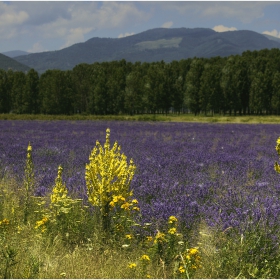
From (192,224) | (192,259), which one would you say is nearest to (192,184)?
(192,224)

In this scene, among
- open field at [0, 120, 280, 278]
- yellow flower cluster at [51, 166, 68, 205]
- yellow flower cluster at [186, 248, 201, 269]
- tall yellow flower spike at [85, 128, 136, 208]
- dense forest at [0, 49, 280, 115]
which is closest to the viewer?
yellow flower cluster at [186, 248, 201, 269]

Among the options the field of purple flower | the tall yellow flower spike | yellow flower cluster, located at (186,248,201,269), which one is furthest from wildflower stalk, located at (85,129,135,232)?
yellow flower cluster, located at (186,248,201,269)

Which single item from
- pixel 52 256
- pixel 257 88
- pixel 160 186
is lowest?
pixel 52 256

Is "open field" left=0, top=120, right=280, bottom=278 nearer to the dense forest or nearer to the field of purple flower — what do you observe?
the field of purple flower

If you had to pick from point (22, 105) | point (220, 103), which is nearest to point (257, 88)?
point (220, 103)

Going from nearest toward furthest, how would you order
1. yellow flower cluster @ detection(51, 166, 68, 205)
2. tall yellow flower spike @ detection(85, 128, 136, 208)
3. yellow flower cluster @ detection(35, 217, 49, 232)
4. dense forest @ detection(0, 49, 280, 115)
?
1. yellow flower cluster @ detection(35, 217, 49, 232)
2. tall yellow flower spike @ detection(85, 128, 136, 208)
3. yellow flower cluster @ detection(51, 166, 68, 205)
4. dense forest @ detection(0, 49, 280, 115)

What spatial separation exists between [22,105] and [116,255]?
220ft

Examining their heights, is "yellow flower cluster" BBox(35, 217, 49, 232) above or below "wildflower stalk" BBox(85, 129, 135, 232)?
below

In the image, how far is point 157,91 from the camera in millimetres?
64500

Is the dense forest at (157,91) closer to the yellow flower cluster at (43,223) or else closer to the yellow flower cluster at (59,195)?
the yellow flower cluster at (59,195)

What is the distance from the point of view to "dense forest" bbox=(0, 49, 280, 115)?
61.9 meters

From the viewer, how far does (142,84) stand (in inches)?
2721

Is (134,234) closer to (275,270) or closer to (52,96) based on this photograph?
(275,270)

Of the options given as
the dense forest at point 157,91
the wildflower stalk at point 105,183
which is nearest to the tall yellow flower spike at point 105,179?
the wildflower stalk at point 105,183
